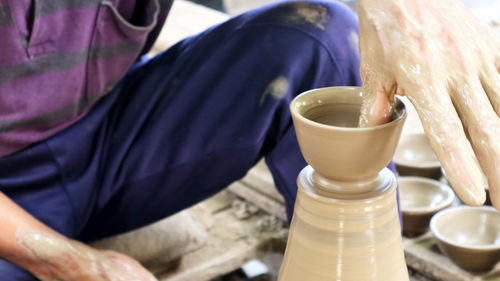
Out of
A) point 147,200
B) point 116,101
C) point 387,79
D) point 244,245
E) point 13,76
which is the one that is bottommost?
point 244,245

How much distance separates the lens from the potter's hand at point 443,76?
2.85 ft

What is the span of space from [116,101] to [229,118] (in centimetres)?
27

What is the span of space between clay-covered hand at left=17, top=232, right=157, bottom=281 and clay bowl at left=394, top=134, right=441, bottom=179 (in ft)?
3.35

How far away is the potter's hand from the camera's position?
870 millimetres

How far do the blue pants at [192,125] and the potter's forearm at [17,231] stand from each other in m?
0.05

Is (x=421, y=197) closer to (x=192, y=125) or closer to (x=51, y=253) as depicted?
(x=192, y=125)

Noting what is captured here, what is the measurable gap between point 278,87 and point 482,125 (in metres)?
0.56

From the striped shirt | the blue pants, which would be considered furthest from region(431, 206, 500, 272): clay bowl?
the striped shirt

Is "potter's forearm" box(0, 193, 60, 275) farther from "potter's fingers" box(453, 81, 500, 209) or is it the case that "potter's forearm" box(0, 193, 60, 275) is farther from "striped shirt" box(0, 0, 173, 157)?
"potter's fingers" box(453, 81, 500, 209)

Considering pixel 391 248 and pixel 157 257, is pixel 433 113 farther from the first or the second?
pixel 157 257

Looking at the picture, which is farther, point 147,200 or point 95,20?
point 147,200

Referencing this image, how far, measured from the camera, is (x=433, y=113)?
34.9 inches

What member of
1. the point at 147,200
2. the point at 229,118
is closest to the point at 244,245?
the point at 147,200

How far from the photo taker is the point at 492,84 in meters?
0.94
